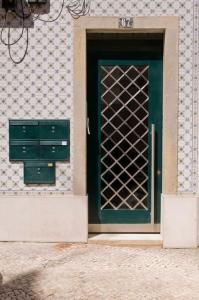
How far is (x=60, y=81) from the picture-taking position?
640 cm

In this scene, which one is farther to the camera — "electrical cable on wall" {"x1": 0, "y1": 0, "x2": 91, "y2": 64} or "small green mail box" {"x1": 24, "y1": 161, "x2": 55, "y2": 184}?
"small green mail box" {"x1": 24, "y1": 161, "x2": 55, "y2": 184}

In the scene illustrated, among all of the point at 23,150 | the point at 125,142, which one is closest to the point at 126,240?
the point at 125,142

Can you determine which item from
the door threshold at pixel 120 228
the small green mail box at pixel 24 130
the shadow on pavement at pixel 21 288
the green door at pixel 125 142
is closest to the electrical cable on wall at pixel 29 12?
the green door at pixel 125 142

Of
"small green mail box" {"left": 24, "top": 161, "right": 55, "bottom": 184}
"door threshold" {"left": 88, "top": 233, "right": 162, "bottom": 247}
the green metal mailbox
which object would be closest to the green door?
"door threshold" {"left": 88, "top": 233, "right": 162, "bottom": 247}

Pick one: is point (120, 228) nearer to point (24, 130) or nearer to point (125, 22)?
point (24, 130)

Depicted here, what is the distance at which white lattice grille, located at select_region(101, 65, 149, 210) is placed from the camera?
6.66m

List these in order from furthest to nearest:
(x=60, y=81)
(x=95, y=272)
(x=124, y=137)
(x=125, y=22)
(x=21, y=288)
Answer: (x=124, y=137), (x=60, y=81), (x=125, y=22), (x=95, y=272), (x=21, y=288)

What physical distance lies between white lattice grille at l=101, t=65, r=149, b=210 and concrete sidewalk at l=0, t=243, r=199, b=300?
0.86 meters

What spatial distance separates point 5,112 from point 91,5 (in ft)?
6.36

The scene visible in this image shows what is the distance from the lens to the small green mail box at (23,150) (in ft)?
21.3

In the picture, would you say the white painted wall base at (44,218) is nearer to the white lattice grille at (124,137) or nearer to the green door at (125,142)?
the green door at (125,142)

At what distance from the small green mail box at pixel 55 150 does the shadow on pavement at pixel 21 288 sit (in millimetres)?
1797

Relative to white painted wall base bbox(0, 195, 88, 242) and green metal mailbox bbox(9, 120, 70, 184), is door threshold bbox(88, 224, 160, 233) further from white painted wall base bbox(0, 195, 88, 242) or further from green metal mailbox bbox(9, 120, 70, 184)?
green metal mailbox bbox(9, 120, 70, 184)

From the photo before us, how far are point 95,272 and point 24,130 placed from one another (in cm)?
232
